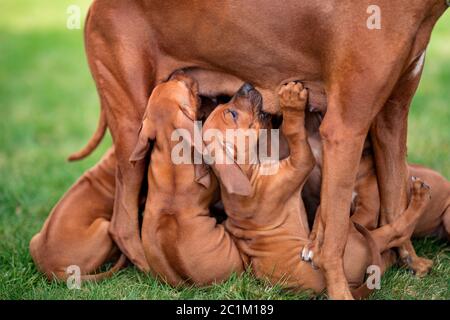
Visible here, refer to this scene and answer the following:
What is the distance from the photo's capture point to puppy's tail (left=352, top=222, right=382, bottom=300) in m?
4.01

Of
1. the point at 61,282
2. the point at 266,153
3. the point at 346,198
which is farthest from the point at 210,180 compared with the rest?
the point at 61,282

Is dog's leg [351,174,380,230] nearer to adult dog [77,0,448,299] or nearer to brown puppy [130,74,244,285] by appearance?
adult dog [77,0,448,299]

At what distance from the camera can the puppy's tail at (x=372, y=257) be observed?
401 centimetres

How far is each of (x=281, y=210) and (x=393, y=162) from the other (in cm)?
70

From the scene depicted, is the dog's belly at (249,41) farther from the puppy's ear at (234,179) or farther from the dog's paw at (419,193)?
the dog's paw at (419,193)

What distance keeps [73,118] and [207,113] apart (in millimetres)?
4536

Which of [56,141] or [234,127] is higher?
[234,127]

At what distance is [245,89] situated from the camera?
429 centimetres

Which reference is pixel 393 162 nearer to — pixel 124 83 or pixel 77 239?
pixel 124 83

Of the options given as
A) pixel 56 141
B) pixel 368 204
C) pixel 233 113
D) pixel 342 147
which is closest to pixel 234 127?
A: pixel 233 113

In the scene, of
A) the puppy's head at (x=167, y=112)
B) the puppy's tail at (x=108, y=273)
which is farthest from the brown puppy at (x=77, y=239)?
the puppy's head at (x=167, y=112)

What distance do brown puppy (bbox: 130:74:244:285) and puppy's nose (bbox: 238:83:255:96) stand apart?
0.92ft

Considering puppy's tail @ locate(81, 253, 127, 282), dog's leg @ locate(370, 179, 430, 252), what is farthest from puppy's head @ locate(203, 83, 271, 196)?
puppy's tail @ locate(81, 253, 127, 282)
